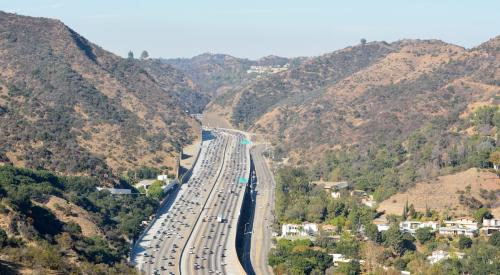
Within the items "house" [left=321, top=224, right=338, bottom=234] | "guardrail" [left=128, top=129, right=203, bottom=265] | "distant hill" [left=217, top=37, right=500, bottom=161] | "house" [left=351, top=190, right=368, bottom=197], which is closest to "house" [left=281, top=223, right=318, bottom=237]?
"house" [left=321, top=224, right=338, bottom=234]

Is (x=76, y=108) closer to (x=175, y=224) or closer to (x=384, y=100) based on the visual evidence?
(x=384, y=100)

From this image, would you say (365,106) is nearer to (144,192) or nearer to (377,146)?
(377,146)

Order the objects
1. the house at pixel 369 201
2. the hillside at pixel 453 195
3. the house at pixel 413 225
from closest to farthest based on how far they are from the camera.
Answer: the house at pixel 413 225 < the hillside at pixel 453 195 < the house at pixel 369 201

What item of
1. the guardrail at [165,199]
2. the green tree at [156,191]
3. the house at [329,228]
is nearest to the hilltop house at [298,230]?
the house at [329,228]

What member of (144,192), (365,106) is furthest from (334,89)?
(144,192)

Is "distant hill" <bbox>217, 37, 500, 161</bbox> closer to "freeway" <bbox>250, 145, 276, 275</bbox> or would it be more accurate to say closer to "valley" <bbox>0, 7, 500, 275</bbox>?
"valley" <bbox>0, 7, 500, 275</bbox>

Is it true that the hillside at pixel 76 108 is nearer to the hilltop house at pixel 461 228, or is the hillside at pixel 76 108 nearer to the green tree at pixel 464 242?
the hilltop house at pixel 461 228
